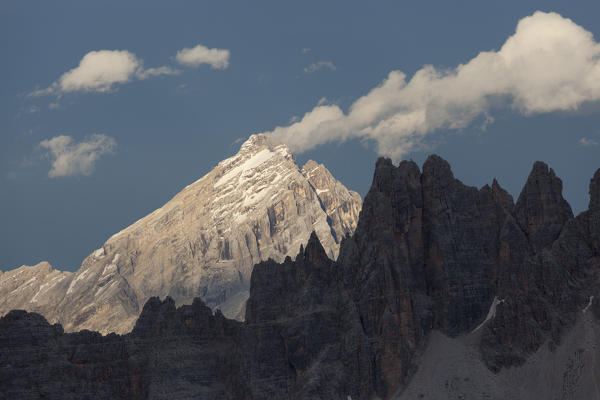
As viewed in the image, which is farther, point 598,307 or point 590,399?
point 598,307

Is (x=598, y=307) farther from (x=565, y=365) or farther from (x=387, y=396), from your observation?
(x=387, y=396)

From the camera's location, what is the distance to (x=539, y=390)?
19088cm

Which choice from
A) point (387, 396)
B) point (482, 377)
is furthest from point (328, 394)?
point (482, 377)

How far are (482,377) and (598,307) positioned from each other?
2673cm

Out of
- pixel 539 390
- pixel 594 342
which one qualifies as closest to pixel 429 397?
pixel 539 390

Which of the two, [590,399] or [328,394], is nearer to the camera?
[590,399]

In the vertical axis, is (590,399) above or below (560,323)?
below

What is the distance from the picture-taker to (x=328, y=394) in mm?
199875

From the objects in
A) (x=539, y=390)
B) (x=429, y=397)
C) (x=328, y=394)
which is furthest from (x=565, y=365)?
(x=328, y=394)

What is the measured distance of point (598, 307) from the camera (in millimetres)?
199000

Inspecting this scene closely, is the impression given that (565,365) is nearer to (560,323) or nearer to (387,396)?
(560,323)

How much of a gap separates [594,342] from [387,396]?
4113 centimetres

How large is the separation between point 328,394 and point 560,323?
157 ft

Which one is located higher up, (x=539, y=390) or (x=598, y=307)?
(x=598, y=307)
